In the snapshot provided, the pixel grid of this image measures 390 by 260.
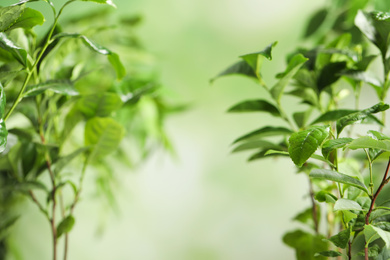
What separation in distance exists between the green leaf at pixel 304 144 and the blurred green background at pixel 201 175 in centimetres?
90

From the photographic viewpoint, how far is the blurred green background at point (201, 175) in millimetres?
1409

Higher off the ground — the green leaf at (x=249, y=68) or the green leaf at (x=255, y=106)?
the green leaf at (x=249, y=68)

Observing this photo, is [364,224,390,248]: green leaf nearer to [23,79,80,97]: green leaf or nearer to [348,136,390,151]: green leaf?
[348,136,390,151]: green leaf

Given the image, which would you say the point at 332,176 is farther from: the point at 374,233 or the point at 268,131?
the point at 268,131

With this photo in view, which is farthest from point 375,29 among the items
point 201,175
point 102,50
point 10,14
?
point 201,175

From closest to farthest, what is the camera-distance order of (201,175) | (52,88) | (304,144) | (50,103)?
(304,144)
(52,88)
(50,103)
(201,175)

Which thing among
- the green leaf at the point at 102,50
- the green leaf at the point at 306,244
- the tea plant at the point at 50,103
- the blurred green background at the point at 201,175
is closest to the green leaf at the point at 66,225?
the tea plant at the point at 50,103

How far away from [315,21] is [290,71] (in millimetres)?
644

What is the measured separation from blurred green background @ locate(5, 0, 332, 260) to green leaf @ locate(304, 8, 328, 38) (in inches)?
5.3

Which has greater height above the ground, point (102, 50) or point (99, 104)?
point (102, 50)

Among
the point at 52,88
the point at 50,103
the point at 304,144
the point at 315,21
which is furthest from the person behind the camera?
the point at 315,21

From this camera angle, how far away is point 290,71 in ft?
2.21

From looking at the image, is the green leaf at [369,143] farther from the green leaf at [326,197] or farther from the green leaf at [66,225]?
the green leaf at [66,225]

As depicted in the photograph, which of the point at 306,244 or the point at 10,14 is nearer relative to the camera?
A: the point at 10,14
